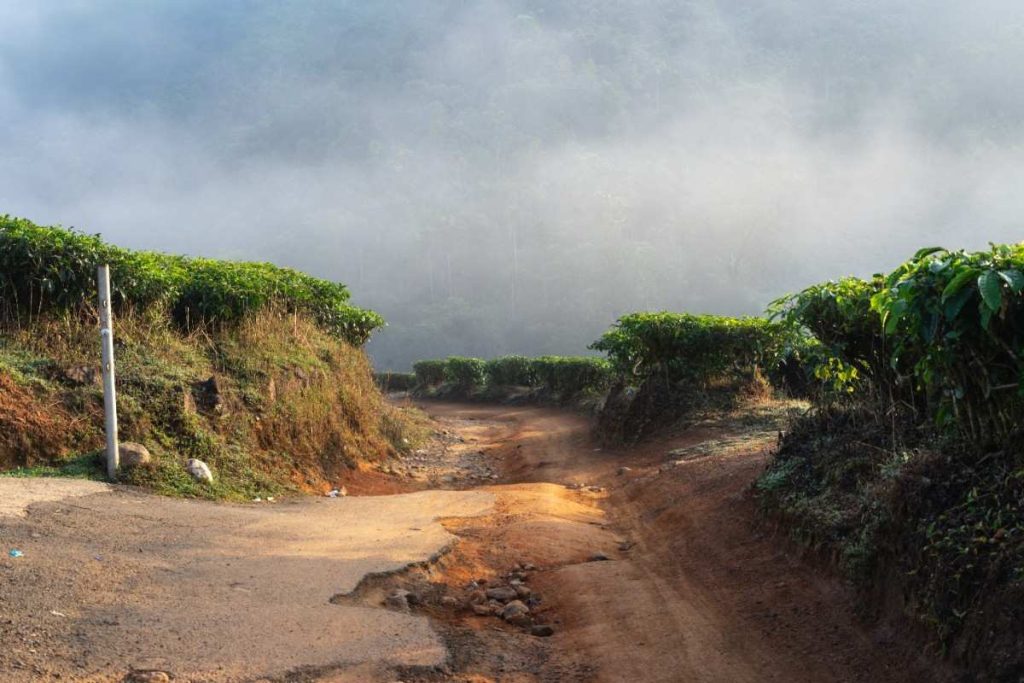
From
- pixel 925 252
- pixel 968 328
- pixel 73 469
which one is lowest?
pixel 73 469

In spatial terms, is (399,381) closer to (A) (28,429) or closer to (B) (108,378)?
(A) (28,429)

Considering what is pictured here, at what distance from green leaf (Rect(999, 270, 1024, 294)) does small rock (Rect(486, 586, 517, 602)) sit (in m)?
3.69

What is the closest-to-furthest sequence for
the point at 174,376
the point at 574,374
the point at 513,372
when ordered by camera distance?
the point at 174,376, the point at 574,374, the point at 513,372

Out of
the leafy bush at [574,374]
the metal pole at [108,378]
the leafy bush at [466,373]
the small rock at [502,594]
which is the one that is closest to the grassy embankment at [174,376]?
the metal pole at [108,378]

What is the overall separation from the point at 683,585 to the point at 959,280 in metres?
2.93

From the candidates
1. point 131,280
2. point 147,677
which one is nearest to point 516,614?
point 147,677

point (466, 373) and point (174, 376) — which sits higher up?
point (174, 376)

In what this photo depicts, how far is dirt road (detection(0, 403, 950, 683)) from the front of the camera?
380 cm

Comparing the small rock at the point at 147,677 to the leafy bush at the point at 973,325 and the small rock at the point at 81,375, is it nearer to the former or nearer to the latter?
the leafy bush at the point at 973,325

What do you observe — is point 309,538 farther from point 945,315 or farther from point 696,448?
point 696,448

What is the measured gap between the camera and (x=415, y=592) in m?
5.32

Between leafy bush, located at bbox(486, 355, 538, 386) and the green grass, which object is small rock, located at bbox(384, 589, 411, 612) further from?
leafy bush, located at bbox(486, 355, 538, 386)

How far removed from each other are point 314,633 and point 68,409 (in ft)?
18.9

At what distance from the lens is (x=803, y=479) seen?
21.3 ft
